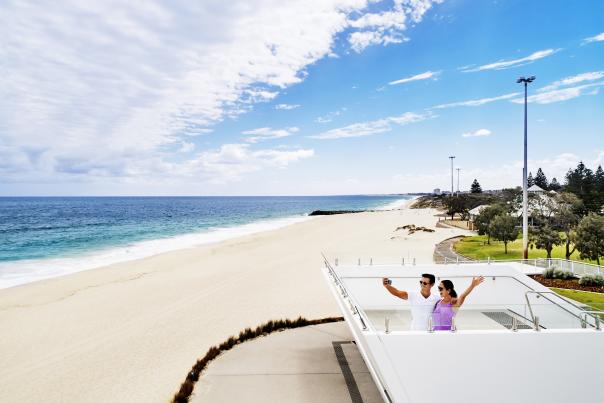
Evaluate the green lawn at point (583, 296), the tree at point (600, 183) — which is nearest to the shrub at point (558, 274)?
the green lawn at point (583, 296)

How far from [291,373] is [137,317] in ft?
29.6

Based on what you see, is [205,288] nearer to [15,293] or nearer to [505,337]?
[15,293]

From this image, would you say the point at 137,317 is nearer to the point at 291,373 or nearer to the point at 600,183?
Result: the point at 291,373

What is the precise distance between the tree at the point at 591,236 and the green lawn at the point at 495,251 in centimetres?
324

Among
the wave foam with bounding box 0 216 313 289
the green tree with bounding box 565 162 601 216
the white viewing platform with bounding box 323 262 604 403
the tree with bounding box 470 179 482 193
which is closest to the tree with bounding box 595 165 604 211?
the green tree with bounding box 565 162 601 216

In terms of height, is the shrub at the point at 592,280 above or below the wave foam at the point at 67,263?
above

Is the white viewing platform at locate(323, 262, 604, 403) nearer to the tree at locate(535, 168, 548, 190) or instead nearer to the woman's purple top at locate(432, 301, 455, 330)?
the woman's purple top at locate(432, 301, 455, 330)

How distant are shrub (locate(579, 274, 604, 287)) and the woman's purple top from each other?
1345 cm

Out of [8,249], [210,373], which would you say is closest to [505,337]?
[210,373]

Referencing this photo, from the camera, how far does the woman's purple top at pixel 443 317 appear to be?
20.4ft

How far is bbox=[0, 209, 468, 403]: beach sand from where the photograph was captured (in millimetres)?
10531

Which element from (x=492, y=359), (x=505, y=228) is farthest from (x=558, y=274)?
(x=492, y=359)

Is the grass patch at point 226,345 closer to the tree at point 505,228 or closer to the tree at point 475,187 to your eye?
the tree at point 505,228

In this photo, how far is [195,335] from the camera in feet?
44.5
